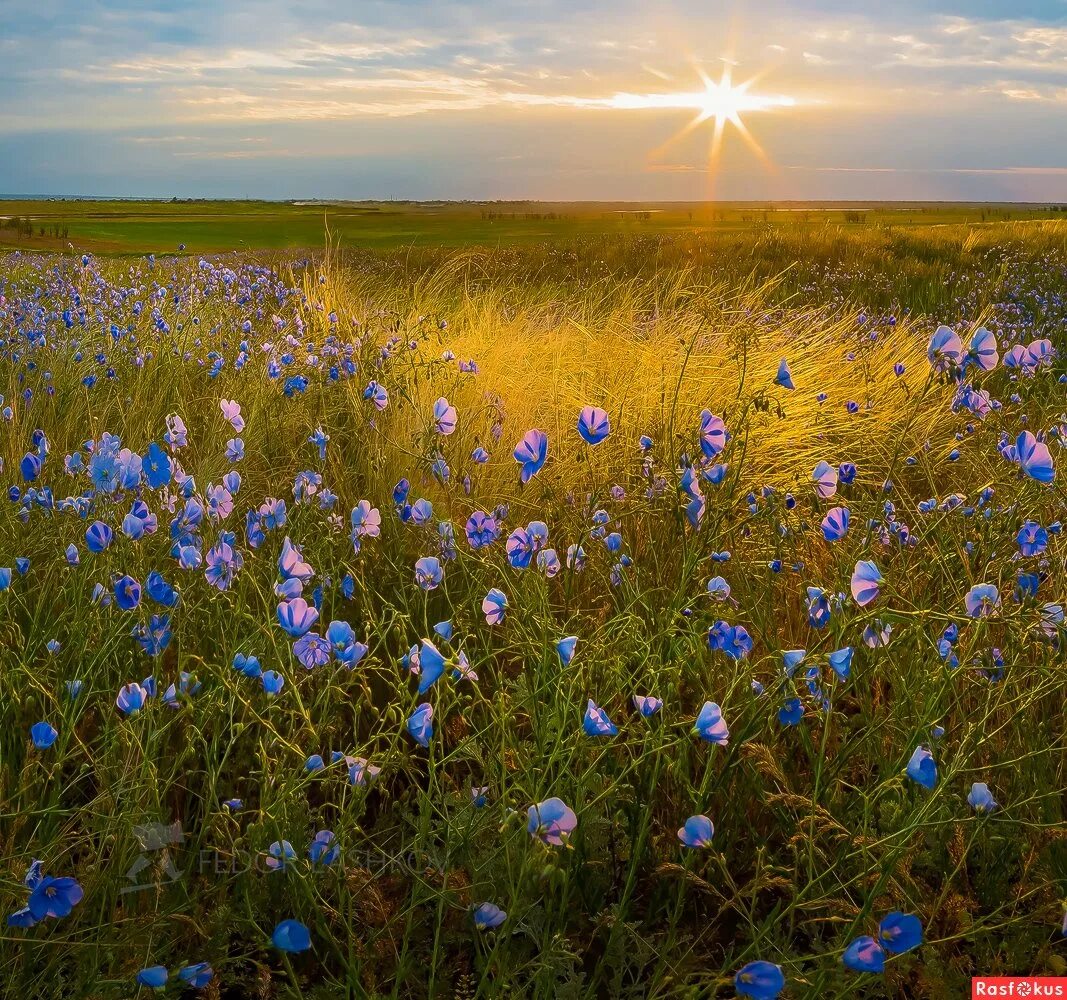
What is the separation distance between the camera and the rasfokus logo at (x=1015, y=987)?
4.54ft

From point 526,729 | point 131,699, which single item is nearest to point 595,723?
point 131,699

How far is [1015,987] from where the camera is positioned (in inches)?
55.4

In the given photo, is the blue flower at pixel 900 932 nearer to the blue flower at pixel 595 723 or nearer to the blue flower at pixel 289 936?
the blue flower at pixel 595 723

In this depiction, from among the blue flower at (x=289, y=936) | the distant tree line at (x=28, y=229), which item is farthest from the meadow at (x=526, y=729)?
the distant tree line at (x=28, y=229)

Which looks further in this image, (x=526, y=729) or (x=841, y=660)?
(x=526, y=729)

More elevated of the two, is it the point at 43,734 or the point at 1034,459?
the point at 1034,459

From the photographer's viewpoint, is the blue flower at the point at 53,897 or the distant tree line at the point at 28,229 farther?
the distant tree line at the point at 28,229

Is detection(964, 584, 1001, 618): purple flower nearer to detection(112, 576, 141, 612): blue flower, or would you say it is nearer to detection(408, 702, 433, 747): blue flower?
detection(408, 702, 433, 747): blue flower

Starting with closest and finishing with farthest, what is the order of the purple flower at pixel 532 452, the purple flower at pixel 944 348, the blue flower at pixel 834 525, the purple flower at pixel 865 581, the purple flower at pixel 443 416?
the purple flower at pixel 865 581 < the purple flower at pixel 532 452 < the blue flower at pixel 834 525 < the purple flower at pixel 944 348 < the purple flower at pixel 443 416

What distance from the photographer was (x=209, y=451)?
3453 millimetres

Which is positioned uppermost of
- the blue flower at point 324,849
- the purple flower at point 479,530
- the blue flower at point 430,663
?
the purple flower at point 479,530

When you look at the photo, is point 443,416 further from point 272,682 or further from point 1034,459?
point 1034,459

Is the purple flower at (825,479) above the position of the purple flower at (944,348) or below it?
below

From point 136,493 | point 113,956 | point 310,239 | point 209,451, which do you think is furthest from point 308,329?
point 310,239
